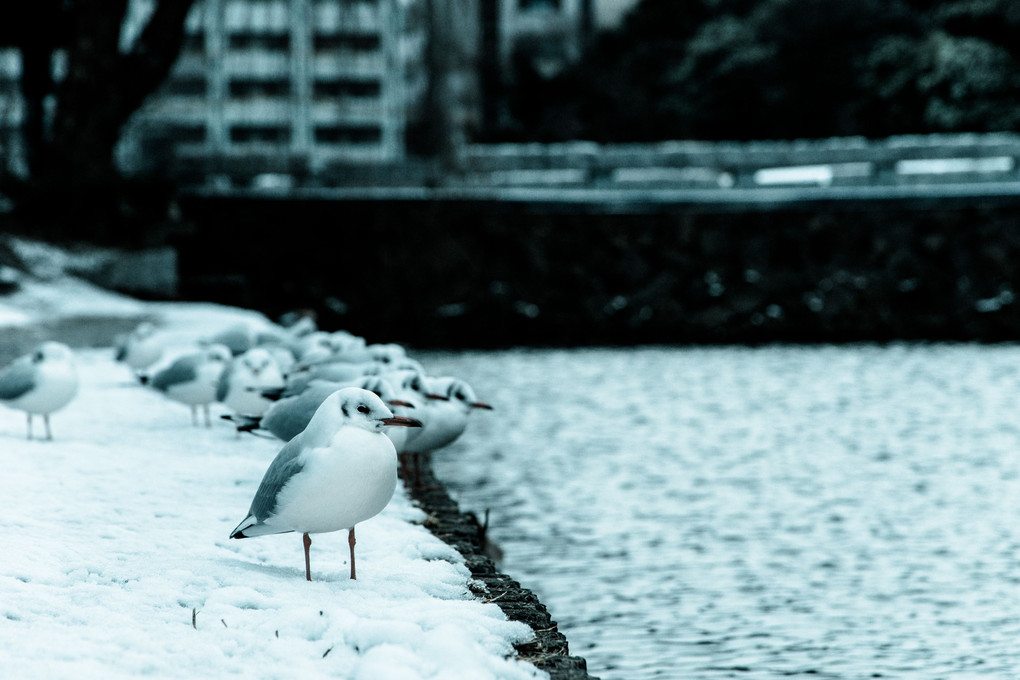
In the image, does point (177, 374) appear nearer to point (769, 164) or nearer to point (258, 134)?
point (769, 164)

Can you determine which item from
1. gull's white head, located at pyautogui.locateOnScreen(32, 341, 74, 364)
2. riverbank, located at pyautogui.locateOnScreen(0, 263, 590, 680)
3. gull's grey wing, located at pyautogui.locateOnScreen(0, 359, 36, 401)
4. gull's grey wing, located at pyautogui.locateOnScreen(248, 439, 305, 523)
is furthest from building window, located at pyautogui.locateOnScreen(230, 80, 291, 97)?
gull's grey wing, located at pyautogui.locateOnScreen(248, 439, 305, 523)

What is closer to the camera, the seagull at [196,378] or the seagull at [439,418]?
the seagull at [439,418]

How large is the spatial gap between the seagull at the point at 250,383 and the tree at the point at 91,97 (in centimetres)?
1229

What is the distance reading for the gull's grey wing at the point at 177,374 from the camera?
931 cm

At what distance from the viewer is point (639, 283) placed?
78.0 feet

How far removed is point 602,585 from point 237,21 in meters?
56.7

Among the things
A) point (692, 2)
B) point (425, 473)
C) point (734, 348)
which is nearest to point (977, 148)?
point (734, 348)

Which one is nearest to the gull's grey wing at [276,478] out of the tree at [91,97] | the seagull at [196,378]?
the seagull at [196,378]

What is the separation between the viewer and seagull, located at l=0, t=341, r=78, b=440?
791cm

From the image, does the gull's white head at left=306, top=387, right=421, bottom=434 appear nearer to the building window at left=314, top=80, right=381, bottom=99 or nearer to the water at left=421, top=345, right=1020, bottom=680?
the water at left=421, top=345, right=1020, bottom=680

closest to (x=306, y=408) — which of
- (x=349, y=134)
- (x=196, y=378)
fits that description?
(x=196, y=378)

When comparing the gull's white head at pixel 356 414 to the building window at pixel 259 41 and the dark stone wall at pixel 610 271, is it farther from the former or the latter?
the building window at pixel 259 41

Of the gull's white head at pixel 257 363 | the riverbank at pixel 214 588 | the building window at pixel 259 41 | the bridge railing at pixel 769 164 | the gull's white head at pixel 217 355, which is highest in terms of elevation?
the building window at pixel 259 41

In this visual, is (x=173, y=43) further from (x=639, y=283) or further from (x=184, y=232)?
(x=639, y=283)
